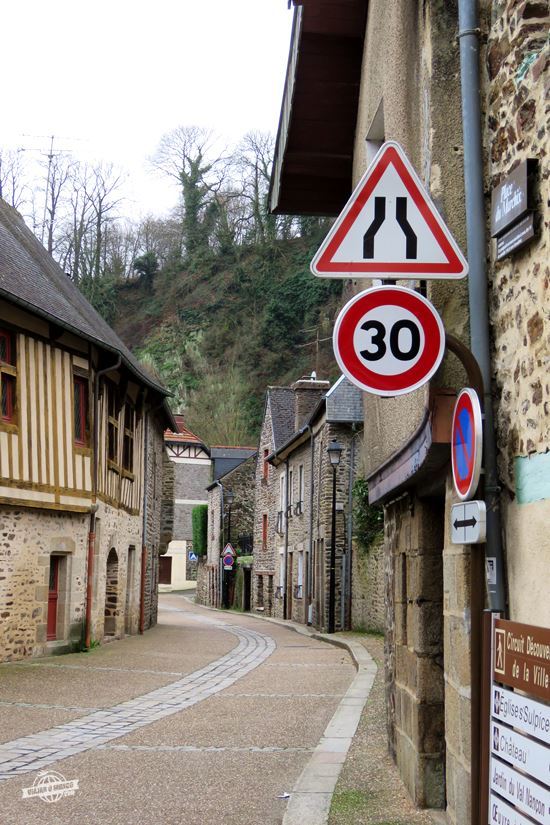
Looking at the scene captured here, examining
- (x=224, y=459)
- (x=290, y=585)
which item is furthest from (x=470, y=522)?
(x=224, y=459)

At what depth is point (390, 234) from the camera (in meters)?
3.63

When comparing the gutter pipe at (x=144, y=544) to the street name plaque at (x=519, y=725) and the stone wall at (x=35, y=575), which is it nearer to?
the stone wall at (x=35, y=575)

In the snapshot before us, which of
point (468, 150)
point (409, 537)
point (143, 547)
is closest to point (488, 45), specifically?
point (468, 150)

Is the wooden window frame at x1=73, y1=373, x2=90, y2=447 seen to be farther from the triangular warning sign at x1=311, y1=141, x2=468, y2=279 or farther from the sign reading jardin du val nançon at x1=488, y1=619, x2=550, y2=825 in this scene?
the sign reading jardin du val nançon at x1=488, y1=619, x2=550, y2=825

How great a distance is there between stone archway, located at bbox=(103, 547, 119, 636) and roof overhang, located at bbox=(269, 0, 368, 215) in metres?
10.4

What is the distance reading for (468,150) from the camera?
13.4 feet

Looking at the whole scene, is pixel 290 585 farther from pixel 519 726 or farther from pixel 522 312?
pixel 519 726

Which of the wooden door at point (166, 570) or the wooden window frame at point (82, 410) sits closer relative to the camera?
the wooden window frame at point (82, 410)

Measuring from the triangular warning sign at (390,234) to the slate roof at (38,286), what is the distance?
9.89 metres

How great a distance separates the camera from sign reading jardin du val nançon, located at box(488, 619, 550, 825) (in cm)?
283

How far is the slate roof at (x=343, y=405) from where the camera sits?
22094 millimetres

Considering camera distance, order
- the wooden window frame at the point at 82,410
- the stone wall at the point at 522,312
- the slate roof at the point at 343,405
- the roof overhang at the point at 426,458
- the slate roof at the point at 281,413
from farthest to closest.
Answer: the slate roof at the point at 281,413, the slate roof at the point at 343,405, the wooden window frame at the point at 82,410, the roof overhang at the point at 426,458, the stone wall at the point at 522,312

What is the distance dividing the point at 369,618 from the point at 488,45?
16931 millimetres

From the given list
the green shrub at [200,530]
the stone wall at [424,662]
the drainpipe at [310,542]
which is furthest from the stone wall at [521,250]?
the green shrub at [200,530]
